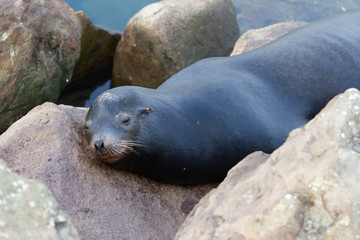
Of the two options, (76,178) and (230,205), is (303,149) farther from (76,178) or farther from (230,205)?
(76,178)

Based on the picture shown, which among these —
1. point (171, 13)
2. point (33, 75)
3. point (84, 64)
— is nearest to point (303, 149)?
point (33, 75)

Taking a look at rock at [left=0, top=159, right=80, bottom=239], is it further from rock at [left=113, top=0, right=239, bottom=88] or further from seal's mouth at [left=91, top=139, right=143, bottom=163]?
rock at [left=113, top=0, right=239, bottom=88]

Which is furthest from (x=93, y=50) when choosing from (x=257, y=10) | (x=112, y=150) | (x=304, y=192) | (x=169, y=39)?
(x=304, y=192)

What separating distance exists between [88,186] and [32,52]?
9.73ft

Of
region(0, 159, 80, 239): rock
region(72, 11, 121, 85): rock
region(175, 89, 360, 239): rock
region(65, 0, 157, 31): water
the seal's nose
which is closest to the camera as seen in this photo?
region(0, 159, 80, 239): rock

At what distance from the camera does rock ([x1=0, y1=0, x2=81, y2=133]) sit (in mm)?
6816

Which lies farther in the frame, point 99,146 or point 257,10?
point 257,10

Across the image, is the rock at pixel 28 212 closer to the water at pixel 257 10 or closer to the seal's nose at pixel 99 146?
the seal's nose at pixel 99 146

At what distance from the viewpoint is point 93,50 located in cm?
945

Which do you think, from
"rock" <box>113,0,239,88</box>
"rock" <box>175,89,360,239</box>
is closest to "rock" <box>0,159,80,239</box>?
"rock" <box>175,89,360,239</box>

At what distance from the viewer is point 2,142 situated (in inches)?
186

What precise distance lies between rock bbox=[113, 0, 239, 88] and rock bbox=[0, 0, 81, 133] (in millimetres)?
1274

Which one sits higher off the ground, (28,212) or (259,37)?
(28,212)

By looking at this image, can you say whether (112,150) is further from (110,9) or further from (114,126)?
(110,9)
